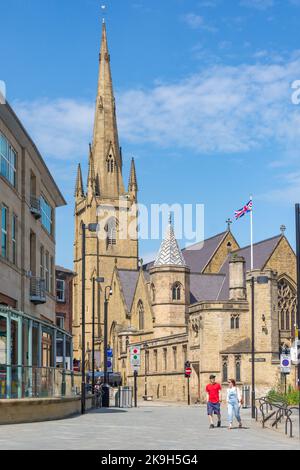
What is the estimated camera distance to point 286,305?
7775cm

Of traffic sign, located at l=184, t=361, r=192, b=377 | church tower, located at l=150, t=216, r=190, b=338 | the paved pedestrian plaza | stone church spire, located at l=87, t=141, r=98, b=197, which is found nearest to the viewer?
the paved pedestrian plaza

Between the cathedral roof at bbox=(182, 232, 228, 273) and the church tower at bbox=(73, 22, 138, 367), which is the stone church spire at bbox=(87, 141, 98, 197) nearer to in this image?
the church tower at bbox=(73, 22, 138, 367)

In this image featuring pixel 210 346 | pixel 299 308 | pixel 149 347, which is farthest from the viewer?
pixel 149 347

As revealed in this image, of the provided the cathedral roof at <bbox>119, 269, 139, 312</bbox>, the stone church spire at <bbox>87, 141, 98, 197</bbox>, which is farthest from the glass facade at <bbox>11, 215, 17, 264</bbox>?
the stone church spire at <bbox>87, 141, 98, 197</bbox>

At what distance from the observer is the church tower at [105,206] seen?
11844 centimetres

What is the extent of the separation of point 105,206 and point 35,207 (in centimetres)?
7942

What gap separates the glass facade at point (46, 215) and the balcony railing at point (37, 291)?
401 cm

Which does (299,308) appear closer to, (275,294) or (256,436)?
(256,436)

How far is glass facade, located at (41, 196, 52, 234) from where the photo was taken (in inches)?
1694

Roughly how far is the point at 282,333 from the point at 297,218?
51.3 meters

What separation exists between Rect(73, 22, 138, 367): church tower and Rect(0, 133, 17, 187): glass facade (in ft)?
268

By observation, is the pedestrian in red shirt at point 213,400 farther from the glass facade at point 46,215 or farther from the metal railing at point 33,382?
the glass facade at point 46,215

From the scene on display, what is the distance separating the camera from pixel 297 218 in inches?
888
